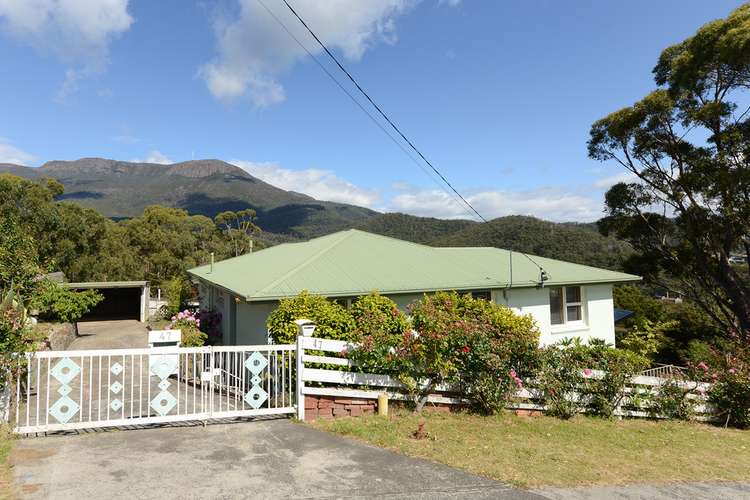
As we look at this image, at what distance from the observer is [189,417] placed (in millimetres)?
6102

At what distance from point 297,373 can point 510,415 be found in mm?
3748

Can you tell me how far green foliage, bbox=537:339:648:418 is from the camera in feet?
25.4

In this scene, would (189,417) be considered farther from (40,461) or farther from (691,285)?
(691,285)

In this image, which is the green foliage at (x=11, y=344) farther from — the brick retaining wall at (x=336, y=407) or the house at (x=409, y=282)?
the house at (x=409, y=282)

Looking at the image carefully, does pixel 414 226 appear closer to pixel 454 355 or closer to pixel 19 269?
pixel 19 269

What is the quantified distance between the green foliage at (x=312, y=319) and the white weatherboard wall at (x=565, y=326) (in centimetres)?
746

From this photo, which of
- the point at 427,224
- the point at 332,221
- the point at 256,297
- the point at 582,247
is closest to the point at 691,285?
the point at 256,297

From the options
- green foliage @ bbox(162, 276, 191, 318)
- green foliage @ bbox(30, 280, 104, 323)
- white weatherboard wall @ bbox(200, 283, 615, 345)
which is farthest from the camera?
green foliage @ bbox(162, 276, 191, 318)

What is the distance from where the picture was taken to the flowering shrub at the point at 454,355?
701 cm

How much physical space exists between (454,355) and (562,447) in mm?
2053

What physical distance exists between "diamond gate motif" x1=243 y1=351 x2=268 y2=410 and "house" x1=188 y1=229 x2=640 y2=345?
124 inches

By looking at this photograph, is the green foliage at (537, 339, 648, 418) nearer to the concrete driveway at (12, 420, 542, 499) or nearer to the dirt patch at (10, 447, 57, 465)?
the concrete driveway at (12, 420, 542, 499)

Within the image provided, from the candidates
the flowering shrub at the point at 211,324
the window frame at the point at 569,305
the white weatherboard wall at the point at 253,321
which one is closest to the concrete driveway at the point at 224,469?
the white weatherboard wall at the point at 253,321

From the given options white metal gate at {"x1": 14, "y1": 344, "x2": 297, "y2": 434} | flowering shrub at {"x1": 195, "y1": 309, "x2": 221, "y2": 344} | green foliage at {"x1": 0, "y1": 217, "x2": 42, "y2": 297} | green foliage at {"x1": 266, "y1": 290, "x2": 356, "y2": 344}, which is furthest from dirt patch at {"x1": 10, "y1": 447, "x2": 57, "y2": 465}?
flowering shrub at {"x1": 195, "y1": 309, "x2": 221, "y2": 344}
